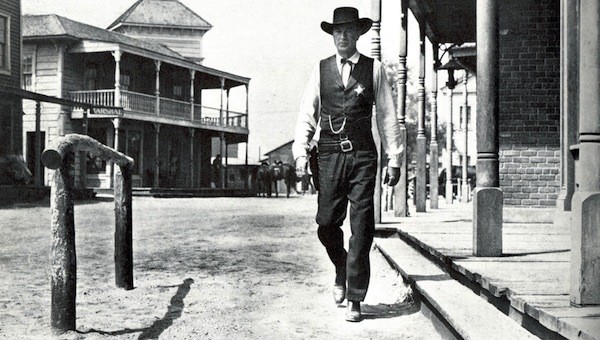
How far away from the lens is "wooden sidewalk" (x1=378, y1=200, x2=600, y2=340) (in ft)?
8.36

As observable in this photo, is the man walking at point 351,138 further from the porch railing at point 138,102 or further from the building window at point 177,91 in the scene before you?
the building window at point 177,91

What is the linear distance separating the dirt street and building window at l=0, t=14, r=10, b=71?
13.0m

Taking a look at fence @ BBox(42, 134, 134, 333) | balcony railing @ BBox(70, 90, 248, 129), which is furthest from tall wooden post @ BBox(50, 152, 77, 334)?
balcony railing @ BBox(70, 90, 248, 129)

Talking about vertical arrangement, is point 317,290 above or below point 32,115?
below

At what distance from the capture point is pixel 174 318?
13.9 feet

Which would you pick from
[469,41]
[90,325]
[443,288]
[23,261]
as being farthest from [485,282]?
[469,41]

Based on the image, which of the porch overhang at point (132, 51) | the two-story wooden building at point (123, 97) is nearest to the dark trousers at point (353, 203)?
the two-story wooden building at point (123, 97)

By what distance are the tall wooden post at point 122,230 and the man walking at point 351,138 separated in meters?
1.65

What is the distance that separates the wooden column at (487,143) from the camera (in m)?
4.48

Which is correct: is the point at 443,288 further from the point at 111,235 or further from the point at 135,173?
the point at 135,173

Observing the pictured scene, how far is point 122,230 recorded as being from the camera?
203 inches

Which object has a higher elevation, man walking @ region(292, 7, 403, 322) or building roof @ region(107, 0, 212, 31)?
building roof @ region(107, 0, 212, 31)

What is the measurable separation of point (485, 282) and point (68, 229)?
7.46 ft

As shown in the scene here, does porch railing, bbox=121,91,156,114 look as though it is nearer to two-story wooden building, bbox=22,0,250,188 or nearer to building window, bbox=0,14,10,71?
two-story wooden building, bbox=22,0,250,188
